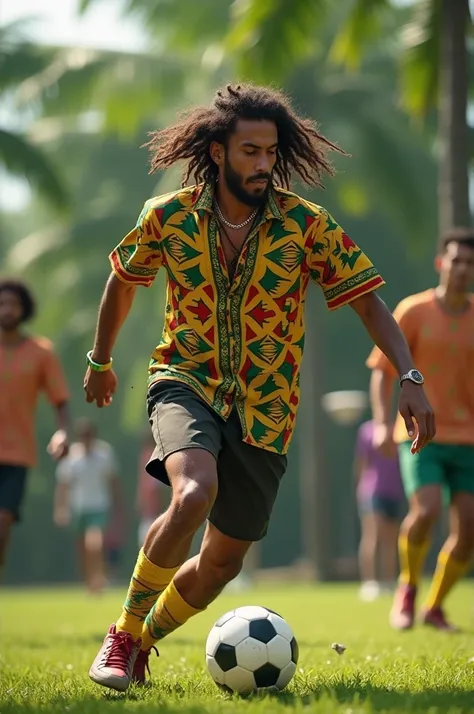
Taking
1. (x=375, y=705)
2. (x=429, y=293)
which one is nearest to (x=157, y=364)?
(x=375, y=705)

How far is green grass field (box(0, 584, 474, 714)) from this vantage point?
4887mm

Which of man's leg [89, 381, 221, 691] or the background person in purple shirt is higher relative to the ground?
the background person in purple shirt

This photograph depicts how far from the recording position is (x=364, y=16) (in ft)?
52.0

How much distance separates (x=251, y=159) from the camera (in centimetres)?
573

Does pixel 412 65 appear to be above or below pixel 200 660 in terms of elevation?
above

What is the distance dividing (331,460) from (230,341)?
42.9m

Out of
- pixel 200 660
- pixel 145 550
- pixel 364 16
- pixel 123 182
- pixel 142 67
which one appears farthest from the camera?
pixel 123 182

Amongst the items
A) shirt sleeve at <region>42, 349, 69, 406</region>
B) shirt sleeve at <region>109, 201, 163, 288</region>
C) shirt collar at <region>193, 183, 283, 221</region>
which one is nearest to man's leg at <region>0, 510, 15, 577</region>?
shirt sleeve at <region>42, 349, 69, 406</region>

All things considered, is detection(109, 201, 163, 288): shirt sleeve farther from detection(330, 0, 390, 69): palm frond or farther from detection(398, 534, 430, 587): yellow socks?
detection(330, 0, 390, 69): palm frond

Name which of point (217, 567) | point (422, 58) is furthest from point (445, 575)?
point (422, 58)

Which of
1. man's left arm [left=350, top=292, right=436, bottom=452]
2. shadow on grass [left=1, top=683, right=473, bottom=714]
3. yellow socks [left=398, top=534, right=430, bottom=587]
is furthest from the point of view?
yellow socks [left=398, top=534, right=430, bottom=587]

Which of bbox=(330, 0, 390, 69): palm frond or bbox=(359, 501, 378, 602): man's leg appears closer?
bbox=(330, 0, 390, 69): palm frond

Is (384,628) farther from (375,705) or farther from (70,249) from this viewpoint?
(70,249)

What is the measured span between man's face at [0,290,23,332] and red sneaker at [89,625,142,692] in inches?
170
